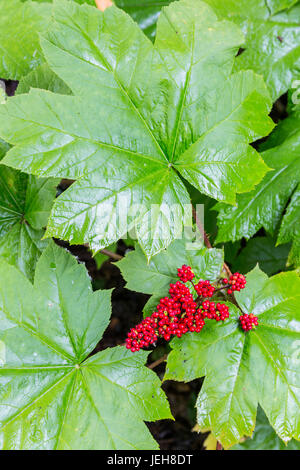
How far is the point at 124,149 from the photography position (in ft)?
4.88

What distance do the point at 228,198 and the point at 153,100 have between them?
469 mm

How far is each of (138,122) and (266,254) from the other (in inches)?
48.3

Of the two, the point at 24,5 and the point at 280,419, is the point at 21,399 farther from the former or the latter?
the point at 24,5

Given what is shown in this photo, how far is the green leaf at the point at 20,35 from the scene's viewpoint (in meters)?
1.81

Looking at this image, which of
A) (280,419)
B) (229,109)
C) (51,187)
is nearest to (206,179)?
(229,109)

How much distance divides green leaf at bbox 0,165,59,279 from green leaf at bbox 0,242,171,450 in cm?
23

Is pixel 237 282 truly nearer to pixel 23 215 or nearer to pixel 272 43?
pixel 23 215

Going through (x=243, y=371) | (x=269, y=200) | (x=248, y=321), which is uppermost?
(x=269, y=200)

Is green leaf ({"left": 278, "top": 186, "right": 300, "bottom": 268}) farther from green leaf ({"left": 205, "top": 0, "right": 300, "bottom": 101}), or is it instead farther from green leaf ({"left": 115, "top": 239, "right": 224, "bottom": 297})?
green leaf ({"left": 205, "top": 0, "right": 300, "bottom": 101})

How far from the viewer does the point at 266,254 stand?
7.63 ft

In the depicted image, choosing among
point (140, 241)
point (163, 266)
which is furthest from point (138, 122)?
point (163, 266)

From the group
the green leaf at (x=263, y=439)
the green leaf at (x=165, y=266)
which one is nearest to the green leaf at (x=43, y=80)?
the green leaf at (x=165, y=266)

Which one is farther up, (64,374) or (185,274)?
(185,274)

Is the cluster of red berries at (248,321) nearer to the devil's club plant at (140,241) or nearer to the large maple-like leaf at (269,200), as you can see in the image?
the devil's club plant at (140,241)
